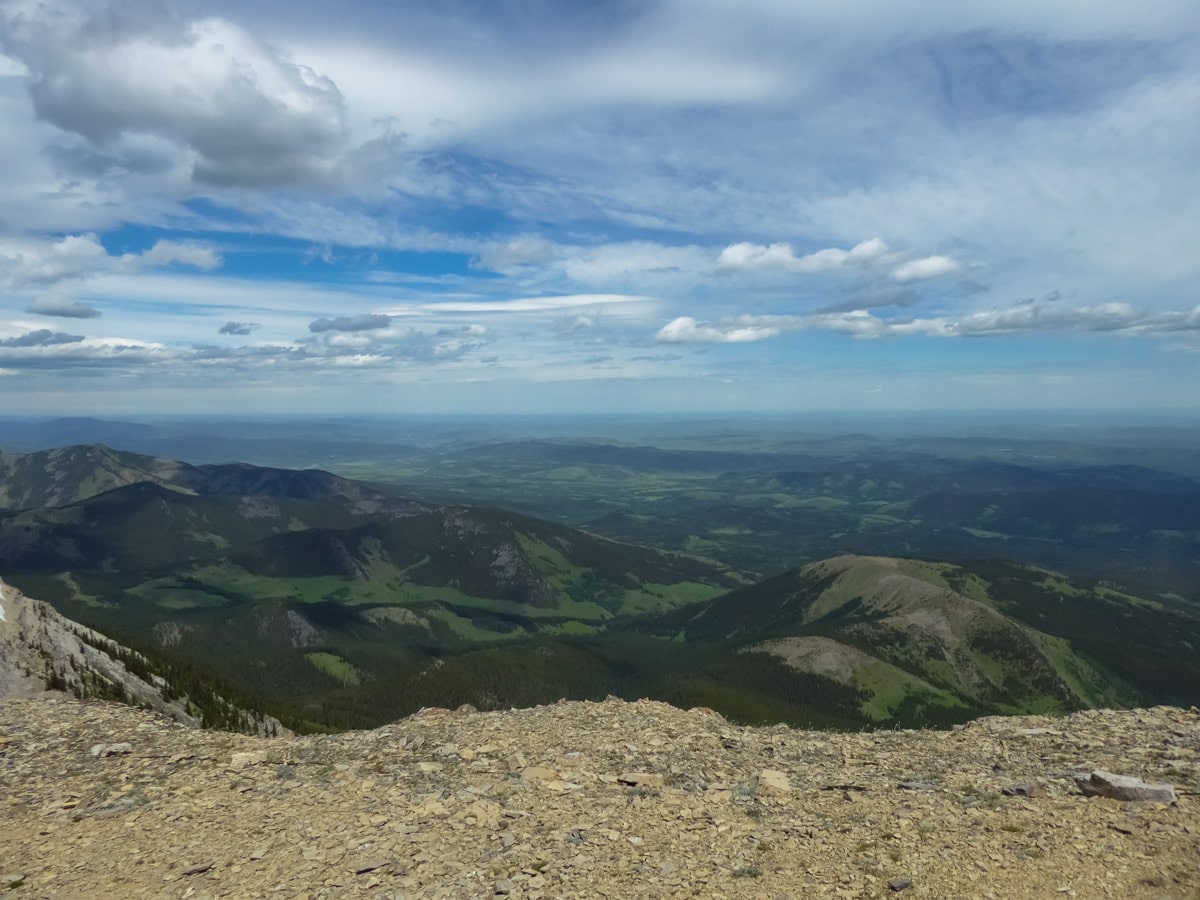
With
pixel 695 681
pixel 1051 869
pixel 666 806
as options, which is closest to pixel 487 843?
pixel 666 806

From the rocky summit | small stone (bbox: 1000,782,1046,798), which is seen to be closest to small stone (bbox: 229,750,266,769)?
the rocky summit

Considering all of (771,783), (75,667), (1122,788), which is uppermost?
(1122,788)

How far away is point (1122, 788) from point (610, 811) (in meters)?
12.6

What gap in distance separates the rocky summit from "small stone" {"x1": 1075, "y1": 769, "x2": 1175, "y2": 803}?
4 cm

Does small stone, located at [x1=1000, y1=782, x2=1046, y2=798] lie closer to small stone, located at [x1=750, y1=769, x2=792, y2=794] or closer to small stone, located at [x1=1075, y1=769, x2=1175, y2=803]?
small stone, located at [x1=1075, y1=769, x2=1175, y2=803]

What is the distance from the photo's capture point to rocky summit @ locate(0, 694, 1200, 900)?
13609mm

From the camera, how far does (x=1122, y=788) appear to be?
1555 centimetres

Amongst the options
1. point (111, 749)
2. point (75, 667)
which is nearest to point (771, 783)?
point (111, 749)

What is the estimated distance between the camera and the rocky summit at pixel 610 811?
13.6 m

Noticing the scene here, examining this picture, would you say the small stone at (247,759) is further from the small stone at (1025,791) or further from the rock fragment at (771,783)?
the small stone at (1025,791)

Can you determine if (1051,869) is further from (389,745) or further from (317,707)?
(317,707)

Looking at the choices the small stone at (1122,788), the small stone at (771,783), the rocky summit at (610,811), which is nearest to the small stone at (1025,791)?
the rocky summit at (610,811)

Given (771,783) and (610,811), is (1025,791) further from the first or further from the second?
(610,811)

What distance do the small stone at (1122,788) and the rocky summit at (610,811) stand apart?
43 millimetres
